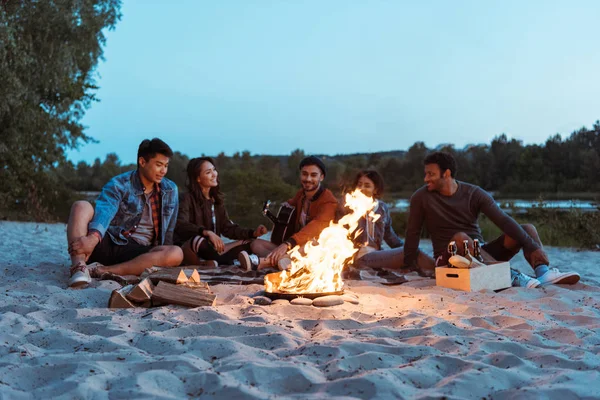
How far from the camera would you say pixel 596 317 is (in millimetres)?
3631

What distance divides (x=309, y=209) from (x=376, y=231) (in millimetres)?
1116

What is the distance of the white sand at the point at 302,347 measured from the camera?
2.31 meters

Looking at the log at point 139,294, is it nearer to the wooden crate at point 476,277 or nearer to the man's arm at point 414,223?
the wooden crate at point 476,277

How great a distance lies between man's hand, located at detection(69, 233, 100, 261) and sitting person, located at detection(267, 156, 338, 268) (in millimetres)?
1777

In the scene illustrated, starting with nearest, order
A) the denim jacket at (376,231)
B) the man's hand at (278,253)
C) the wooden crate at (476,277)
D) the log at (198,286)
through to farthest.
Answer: the log at (198,286), the wooden crate at (476,277), the man's hand at (278,253), the denim jacket at (376,231)

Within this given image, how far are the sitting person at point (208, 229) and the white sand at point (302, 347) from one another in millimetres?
1422

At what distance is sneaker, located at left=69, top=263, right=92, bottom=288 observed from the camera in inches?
174

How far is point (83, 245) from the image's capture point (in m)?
4.73

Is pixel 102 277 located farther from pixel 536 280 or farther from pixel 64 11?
pixel 64 11

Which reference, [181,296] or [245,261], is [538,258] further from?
[181,296]

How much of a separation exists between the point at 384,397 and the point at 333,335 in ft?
2.99

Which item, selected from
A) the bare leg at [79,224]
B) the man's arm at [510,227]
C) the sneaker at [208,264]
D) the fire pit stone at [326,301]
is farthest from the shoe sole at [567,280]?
the bare leg at [79,224]

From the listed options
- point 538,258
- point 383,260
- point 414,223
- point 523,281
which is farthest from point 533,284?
point 383,260

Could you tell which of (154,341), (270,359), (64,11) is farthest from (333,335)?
(64,11)
